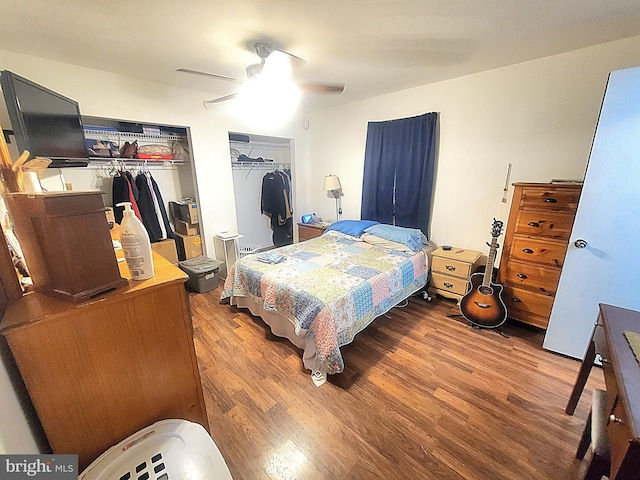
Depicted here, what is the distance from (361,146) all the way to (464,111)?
4.35 ft

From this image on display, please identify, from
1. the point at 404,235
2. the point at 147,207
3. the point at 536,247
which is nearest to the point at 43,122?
the point at 147,207

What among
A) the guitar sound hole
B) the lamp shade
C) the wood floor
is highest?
the lamp shade

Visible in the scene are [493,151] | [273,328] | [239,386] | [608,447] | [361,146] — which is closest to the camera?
[608,447]

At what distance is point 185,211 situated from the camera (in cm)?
329

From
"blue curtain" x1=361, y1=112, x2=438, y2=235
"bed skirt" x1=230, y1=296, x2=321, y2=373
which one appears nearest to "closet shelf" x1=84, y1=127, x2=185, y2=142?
"bed skirt" x1=230, y1=296, x2=321, y2=373

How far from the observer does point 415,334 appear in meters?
2.33

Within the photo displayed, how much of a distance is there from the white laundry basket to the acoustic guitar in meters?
2.37

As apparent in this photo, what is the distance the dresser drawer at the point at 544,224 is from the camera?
2.03 meters

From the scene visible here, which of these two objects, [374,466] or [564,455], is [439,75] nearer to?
[564,455]

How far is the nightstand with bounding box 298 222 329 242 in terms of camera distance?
390 cm

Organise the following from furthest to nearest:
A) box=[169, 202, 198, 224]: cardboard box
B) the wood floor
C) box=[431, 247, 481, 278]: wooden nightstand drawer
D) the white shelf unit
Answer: box=[169, 202, 198, 224]: cardboard box → the white shelf unit → box=[431, 247, 481, 278]: wooden nightstand drawer → the wood floor

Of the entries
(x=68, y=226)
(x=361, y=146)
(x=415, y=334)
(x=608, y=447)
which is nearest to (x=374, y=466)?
(x=608, y=447)

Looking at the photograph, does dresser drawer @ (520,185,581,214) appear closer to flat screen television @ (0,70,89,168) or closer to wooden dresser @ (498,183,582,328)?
wooden dresser @ (498,183,582,328)

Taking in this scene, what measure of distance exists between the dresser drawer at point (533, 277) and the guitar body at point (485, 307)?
146 mm
